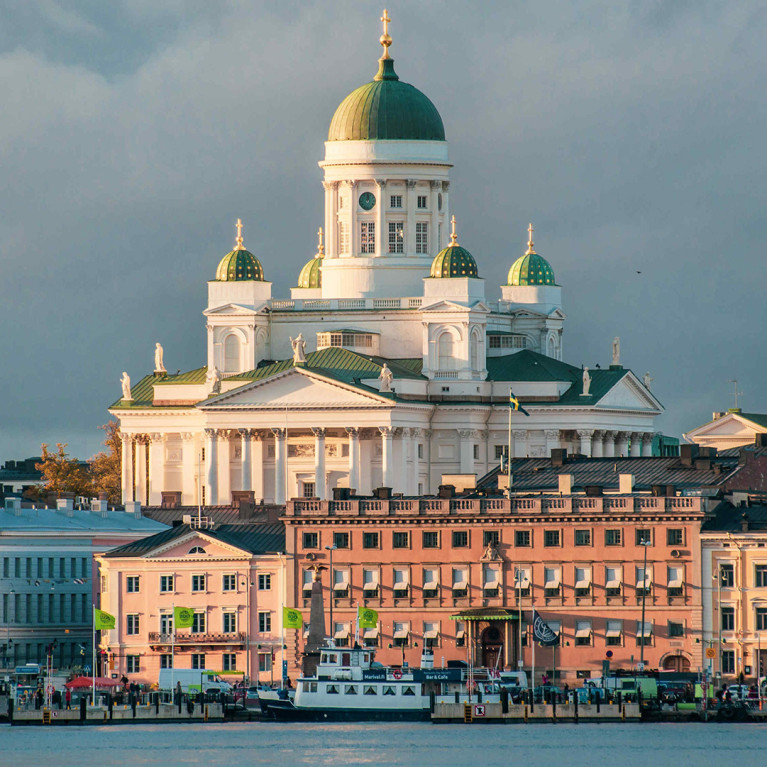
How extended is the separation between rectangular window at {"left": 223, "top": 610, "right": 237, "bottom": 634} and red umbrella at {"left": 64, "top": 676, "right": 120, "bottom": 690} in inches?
364

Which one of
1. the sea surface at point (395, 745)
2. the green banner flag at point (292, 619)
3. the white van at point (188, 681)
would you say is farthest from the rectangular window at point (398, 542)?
the sea surface at point (395, 745)

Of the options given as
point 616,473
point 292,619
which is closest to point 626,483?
point 616,473

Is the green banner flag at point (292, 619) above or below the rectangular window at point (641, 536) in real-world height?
below

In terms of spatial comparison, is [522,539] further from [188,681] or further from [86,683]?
[86,683]

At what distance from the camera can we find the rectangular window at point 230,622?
596 ft

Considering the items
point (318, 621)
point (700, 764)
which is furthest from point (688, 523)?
point (700, 764)

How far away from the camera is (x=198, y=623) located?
182125 mm

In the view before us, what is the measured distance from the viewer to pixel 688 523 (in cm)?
17488

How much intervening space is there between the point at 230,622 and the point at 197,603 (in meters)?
2.05

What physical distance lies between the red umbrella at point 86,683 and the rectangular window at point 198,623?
8.76m

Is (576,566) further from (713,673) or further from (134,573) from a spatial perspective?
(134,573)

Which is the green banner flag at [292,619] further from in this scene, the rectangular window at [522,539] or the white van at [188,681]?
the rectangular window at [522,539]

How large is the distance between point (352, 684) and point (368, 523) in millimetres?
18579

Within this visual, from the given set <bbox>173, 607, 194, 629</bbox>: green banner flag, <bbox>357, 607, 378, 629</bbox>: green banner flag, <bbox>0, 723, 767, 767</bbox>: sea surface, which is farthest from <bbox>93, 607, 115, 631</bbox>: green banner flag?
<bbox>0, 723, 767, 767</bbox>: sea surface
